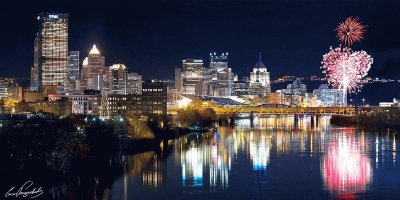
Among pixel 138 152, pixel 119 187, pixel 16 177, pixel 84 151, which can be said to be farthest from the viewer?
pixel 138 152

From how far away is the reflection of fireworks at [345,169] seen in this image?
54.5 ft

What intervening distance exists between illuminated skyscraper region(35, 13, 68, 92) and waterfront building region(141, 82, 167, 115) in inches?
849

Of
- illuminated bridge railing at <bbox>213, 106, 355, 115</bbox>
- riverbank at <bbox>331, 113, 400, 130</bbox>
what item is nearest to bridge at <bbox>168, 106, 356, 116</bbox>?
illuminated bridge railing at <bbox>213, 106, 355, 115</bbox>

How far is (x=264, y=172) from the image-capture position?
1950 centimetres

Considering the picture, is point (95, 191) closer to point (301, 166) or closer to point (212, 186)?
point (212, 186)

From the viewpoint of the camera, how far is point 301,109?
53.3 m

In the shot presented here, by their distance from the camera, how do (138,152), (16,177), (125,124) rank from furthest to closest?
(125,124) → (138,152) → (16,177)

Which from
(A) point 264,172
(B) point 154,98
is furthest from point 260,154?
(B) point 154,98

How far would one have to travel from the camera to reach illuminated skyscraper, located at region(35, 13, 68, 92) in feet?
227

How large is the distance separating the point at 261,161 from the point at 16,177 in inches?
351

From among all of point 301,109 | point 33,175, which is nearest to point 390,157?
point 33,175

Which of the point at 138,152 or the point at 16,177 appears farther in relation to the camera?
the point at 138,152

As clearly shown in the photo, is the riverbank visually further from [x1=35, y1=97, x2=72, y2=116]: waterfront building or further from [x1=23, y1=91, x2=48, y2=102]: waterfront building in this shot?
[x1=23, y1=91, x2=48, y2=102]: waterfront building

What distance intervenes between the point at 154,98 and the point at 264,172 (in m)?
30.3
